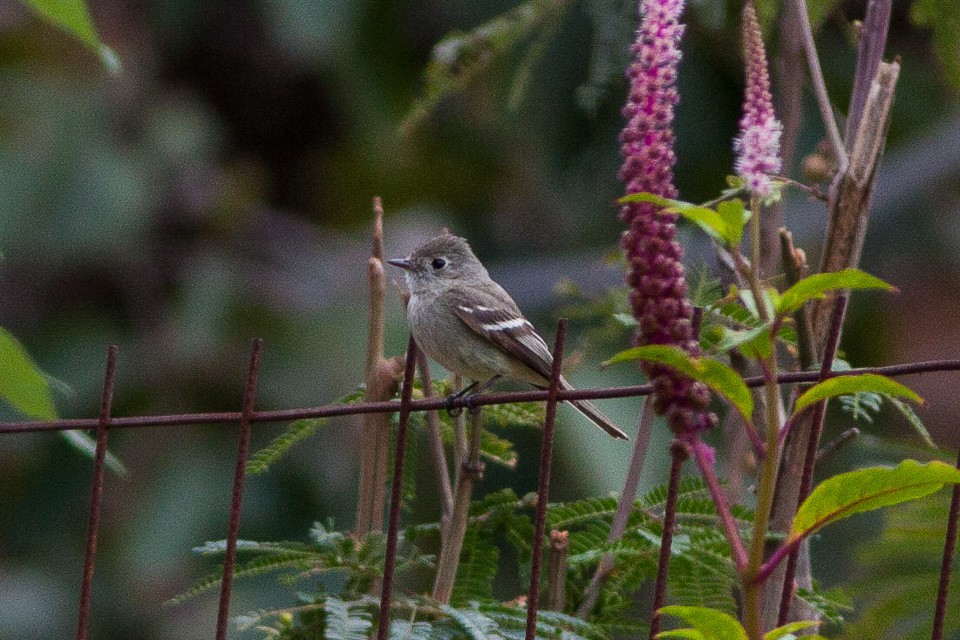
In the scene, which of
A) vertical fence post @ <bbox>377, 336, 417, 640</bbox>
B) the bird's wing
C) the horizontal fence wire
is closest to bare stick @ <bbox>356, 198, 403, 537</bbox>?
the horizontal fence wire

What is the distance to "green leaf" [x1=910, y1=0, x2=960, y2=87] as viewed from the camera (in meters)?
3.44

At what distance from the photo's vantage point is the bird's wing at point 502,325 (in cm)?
406

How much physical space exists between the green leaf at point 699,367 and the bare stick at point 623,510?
0.81 metres

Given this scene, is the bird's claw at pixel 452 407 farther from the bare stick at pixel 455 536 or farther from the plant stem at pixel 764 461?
the plant stem at pixel 764 461

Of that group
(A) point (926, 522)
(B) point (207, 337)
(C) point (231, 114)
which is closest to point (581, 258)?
(B) point (207, 337)

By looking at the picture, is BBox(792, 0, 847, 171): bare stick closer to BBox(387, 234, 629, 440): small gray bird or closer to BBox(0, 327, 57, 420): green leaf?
BBox(387, 234, 629, 440): small gray bird

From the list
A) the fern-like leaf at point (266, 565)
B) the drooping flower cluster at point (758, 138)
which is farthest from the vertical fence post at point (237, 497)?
the drooping flower cluster at point (758, 138)

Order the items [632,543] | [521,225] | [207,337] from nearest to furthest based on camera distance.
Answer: [632,543] → [207,337] → [521,225]

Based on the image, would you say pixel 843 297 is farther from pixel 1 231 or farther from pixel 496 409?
pixel 1 231

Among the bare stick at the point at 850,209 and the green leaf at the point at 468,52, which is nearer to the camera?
the bare stick at the point at 850,209

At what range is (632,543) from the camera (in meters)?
2.52

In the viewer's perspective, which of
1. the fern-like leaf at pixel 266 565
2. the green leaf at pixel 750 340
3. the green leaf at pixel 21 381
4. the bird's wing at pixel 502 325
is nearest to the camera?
the green leaf at pixel 750 340

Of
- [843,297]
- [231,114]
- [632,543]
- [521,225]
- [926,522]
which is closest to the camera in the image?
[843,297]

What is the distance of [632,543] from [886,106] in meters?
1.00
